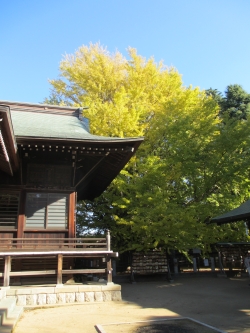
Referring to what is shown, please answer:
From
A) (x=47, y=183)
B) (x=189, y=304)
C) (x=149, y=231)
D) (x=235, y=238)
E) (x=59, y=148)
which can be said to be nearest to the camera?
(x=189, y=304)

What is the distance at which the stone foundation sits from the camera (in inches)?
300

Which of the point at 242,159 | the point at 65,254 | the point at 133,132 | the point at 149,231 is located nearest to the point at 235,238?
the point at 242,159

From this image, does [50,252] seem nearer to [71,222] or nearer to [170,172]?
[71,222]

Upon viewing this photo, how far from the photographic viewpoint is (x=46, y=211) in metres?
9.55

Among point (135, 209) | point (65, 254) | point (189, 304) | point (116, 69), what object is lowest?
point (189, 304)

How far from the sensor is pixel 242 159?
44.9 feet

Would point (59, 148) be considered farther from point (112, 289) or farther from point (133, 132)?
point (133, 132)

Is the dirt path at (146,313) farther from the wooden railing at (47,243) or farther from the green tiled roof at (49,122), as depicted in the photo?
the green tiled roof at (49,122)

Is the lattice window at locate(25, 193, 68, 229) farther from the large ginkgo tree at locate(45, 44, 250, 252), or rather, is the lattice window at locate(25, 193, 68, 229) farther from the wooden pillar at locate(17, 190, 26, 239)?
the large ginkgo tree at locate(45, 44, 250, 252)

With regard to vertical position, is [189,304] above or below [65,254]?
below

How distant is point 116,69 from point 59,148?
42.0ft

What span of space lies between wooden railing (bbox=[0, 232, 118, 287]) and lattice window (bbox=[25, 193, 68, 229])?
0.55 metres

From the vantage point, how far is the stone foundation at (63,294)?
25.0ft

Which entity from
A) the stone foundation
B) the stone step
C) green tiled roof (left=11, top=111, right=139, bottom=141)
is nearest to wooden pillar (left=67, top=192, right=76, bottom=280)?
the stone foundation
